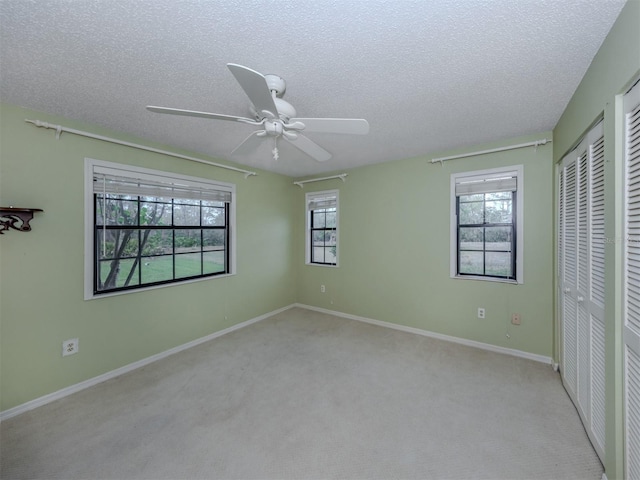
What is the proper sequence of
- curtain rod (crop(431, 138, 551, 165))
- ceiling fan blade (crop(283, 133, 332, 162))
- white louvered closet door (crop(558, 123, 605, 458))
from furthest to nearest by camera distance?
curtain rod (crop(431, 138, 551, 165)) < ceiling fan blade (crop(283, 133, 332, 162)) < white louvered closet door (crop(558, 123, 605, 458))

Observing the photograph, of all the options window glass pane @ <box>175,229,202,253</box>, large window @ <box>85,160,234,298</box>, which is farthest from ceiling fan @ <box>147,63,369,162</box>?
window glass pane @ <box>175,229,202,253</box>

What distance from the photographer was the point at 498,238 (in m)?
2.94

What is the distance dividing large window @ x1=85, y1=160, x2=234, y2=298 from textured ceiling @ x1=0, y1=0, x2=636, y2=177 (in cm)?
60

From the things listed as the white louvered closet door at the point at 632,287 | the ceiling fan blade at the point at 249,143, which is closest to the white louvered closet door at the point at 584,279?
the white louvered closet door at the point at 632,287

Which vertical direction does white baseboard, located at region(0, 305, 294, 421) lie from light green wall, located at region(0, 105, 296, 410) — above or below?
below

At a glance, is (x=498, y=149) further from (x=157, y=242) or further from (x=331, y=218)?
(x=157, y=242)

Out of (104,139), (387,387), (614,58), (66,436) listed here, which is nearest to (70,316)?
(66,436)

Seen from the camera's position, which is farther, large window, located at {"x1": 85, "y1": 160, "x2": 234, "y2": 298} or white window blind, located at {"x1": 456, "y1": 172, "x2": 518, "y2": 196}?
white window blind, located at {"x1": 456, "y1": 172, "x2": 518, "y2": 196}

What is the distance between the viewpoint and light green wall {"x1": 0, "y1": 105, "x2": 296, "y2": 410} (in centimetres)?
194

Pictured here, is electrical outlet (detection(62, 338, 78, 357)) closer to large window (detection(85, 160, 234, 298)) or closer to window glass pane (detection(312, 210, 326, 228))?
large window (detection(85, 160, 234, 298))

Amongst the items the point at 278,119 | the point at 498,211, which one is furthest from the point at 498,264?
the point at 278,119

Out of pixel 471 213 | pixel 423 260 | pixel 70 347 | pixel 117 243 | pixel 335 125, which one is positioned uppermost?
pixel 335 125

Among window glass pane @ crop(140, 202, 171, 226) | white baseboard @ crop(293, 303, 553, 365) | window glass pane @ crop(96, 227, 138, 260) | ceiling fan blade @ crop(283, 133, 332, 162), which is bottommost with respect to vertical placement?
white baseboard @ crop(293, 303, 553, 365)

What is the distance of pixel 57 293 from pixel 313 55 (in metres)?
2.75
